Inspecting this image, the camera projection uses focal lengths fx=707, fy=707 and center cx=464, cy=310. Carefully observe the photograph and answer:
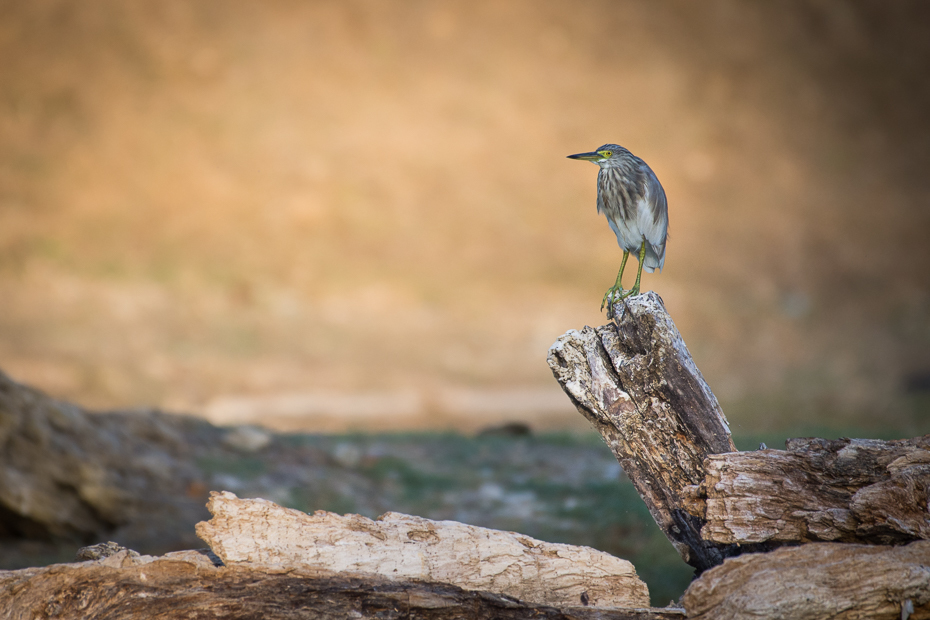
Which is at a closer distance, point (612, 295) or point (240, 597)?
point (240, 597)

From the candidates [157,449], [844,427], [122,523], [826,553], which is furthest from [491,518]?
[844,427]

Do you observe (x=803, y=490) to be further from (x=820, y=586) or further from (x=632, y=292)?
(x=632, y=292)

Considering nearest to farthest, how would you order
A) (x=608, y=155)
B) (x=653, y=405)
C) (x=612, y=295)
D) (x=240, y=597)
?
(x=240, y=597)
(x=653, y=405)
(x=612, y=295)
(x=608, y=155)

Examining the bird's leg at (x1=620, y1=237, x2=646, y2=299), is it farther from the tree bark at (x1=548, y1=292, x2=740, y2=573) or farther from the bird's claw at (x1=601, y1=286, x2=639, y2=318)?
the tree bark at (x1=548, y1=292, x2=740, y2=573)

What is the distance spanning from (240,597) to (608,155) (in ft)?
10.0

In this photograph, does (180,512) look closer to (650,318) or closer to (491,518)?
(491,518)

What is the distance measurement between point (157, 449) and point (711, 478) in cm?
697

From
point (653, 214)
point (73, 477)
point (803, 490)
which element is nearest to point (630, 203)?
point (653, 214)

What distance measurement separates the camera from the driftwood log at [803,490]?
3.01m

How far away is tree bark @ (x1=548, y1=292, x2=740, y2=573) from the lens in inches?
134

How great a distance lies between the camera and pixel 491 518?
23.5 feet

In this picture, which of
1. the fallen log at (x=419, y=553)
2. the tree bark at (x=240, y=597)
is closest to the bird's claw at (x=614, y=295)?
the fallen log at (x=419, y=553)

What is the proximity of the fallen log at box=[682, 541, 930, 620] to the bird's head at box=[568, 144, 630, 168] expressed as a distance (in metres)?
2.32

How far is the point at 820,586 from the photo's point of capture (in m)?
2.75
